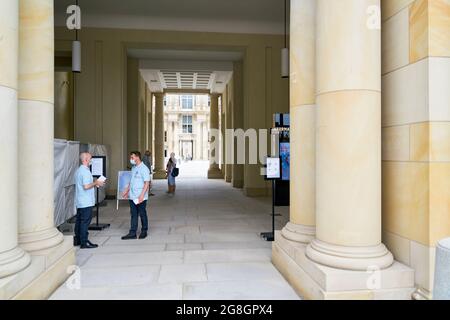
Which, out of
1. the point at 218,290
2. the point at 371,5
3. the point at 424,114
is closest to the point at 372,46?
the point at 371,5

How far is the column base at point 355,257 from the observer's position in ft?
12.6

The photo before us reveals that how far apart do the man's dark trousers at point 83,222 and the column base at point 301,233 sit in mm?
3737

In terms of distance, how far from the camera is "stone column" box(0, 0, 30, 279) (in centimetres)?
359

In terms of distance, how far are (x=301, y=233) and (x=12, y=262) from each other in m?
3.77

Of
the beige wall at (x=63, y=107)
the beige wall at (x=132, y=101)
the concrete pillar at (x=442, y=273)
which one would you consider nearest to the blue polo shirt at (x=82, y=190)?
the concrete pillar at (x=442, y=273)

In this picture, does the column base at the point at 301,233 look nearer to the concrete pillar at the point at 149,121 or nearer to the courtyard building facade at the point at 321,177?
the courtyard building facade at the point at 321,177

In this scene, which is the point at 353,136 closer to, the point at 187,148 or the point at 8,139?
the point at 8,139

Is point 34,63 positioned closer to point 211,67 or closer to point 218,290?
point 218,290

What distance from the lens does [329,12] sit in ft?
13.5

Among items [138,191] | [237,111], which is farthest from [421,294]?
[237,111]

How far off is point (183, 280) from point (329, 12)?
4022 millimetres

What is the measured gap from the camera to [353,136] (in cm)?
395

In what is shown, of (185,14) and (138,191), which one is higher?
(185,14)

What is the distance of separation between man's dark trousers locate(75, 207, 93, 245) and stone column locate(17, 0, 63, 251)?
1690 mm
